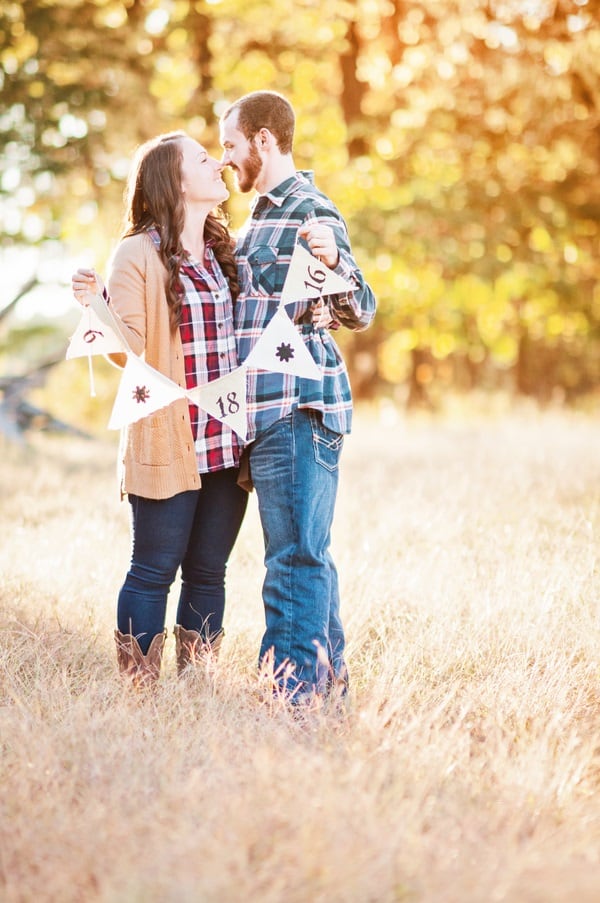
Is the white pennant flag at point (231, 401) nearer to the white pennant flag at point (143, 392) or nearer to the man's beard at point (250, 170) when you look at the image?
the white pennant flag at point (143, 392)

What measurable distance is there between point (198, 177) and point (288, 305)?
594 mm

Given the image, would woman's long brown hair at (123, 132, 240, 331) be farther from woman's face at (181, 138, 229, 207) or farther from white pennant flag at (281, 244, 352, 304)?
white pennant flag at (281, 244, 352, 304)

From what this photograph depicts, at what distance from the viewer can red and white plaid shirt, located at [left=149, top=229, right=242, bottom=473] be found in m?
3.54

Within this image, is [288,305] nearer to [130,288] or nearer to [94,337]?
[130,288]

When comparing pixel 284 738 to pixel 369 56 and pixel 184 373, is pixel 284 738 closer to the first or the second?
pixel 184 373

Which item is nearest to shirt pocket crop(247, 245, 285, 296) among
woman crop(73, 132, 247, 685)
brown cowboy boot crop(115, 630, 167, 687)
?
woman crop(73, 132, 247, 685)

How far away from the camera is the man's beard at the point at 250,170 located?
11.6 feet

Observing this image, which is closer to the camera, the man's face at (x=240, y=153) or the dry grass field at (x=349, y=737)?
the dry grass field at (x=349, y=737)

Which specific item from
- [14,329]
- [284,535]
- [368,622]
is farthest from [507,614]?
[14,329]

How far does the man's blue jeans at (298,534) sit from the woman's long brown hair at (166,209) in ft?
1.95

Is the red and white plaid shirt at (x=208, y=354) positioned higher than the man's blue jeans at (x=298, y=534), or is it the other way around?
the red and white plaid shirt at (x=208, y=354)

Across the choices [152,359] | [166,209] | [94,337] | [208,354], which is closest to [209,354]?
[208,354]

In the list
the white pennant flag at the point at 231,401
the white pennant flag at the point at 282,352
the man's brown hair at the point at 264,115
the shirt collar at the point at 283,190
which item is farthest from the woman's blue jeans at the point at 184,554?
the man's brown hair at the point at 264,115

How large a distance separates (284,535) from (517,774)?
1.19 m
